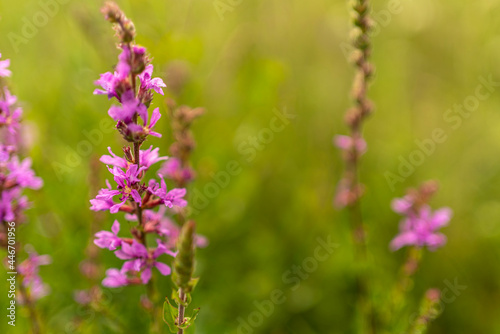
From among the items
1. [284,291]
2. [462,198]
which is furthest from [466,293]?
[284,291]

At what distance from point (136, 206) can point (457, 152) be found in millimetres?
4127

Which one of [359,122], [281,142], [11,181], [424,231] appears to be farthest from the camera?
[281,142]

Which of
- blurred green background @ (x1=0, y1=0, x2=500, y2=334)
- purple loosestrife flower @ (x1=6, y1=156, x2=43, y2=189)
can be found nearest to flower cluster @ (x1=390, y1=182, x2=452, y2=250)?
blurred green background @ (x1=0, y1=0, x2=500, y2=334)

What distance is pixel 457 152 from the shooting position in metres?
4.99

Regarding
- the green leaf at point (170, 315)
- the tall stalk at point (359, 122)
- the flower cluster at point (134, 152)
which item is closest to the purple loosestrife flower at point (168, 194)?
the flower cluster at point (134, 152)

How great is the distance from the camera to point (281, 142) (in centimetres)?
476

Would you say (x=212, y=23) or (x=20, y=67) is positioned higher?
(x=212, y=23)

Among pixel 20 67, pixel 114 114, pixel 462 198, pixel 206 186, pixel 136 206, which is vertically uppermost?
pixel 114 114

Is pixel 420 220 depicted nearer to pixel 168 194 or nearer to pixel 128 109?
pixel 168 194

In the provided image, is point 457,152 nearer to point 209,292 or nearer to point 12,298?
point 209,292

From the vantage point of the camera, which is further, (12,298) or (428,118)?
(428,118)

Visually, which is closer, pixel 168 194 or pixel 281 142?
pixel 168 194

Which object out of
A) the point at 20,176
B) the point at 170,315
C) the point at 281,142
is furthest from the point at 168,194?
the point at 281,142

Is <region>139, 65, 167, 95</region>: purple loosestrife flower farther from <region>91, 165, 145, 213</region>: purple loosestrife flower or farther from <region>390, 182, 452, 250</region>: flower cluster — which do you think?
<region>390, 182, 452, 250</region>: flower cluster
